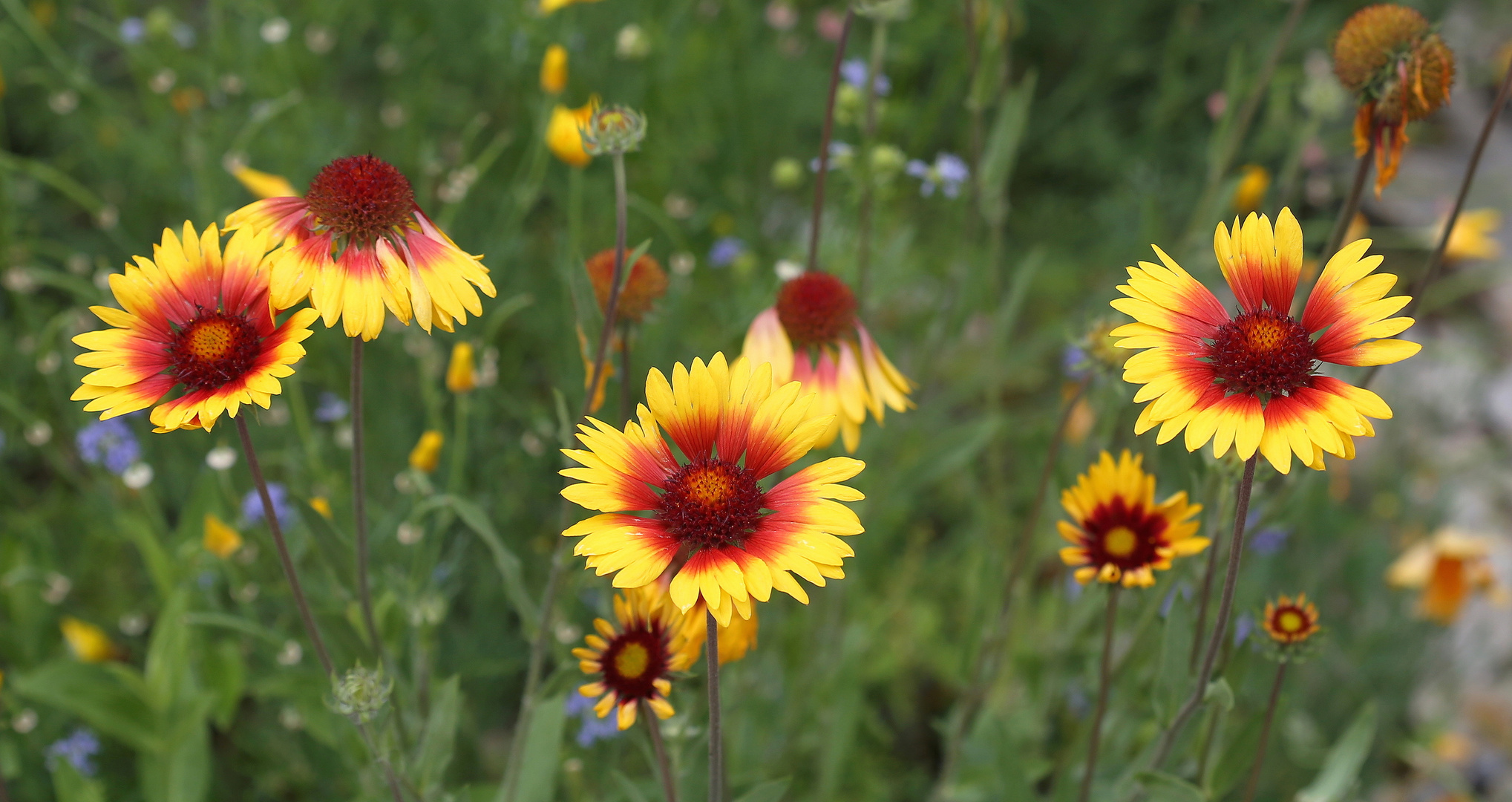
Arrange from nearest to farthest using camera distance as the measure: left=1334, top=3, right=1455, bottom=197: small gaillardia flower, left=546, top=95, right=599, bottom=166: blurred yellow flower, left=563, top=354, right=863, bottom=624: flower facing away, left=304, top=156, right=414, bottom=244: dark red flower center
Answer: left=563, top=354, right=863, bottom=624: flower facing away < left=304, top=156, right=414, bottom=244: dark red flower center < left=1334, top=3, right=1455, bottom=197: small gaillardia flower < left=546, top=95, right=599, bottom=166: blurred yellow flower

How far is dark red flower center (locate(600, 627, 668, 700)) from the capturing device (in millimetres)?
1107

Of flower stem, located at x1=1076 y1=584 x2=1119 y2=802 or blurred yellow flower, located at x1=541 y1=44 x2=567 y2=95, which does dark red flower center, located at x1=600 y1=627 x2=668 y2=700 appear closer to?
flower stem, located at x1=1076 y1=584 x2=1119 y2=802

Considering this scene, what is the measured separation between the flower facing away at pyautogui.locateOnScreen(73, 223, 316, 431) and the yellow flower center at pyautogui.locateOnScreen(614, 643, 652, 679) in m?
0.44

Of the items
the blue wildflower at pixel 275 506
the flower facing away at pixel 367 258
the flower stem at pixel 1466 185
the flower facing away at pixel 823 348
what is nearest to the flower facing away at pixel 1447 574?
the flower stem at pixel 1466 185

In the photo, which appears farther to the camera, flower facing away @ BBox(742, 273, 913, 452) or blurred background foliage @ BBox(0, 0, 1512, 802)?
blurred background foliage @ BBox(0, 0, 1512, 802)

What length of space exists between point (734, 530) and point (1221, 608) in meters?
0.51

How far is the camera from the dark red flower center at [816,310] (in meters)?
1.46

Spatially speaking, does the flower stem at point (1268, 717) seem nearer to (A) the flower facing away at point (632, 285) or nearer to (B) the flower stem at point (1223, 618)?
(B) the flower stem at point (1223, 618)

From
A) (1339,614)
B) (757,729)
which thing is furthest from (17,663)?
(1339,614)

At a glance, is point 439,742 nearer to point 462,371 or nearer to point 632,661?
point 632,661

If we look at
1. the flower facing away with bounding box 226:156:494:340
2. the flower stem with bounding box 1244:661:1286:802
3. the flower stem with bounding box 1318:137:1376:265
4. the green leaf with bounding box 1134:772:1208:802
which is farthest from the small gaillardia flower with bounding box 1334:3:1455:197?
the flower facing away with bounding box 226:156:494:340

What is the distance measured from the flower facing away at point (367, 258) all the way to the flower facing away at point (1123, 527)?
31.2 inches

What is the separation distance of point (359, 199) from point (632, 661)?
1.80ft

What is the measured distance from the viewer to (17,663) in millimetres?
2076
